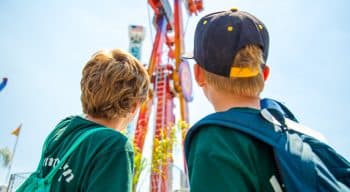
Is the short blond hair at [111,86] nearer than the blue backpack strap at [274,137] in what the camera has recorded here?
No

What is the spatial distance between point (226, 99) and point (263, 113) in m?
0.17

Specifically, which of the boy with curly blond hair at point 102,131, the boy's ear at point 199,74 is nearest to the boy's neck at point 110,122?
the boy with curly blond hair at point 102,131

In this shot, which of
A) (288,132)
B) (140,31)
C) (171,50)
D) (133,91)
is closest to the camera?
(288,132)

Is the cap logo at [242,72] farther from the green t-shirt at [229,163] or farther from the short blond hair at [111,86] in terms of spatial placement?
the short blond hair at [111,86]

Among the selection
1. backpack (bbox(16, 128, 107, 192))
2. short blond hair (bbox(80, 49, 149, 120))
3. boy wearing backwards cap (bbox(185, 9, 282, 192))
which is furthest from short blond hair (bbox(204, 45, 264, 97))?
backpack (bbox(16, 128, 107, 192))

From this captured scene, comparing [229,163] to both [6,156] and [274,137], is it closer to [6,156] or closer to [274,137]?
[274,137]

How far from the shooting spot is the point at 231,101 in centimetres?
119

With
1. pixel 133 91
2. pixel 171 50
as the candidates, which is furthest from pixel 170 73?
pixel 133 91

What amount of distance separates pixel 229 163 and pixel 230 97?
320mm

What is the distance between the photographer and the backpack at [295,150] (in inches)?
36.4

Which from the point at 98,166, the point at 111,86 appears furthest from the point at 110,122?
the point at 98,166

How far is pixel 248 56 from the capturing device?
1.15 metres

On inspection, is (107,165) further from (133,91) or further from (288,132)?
(288,132)

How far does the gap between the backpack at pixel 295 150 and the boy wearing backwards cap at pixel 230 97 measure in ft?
0.09
